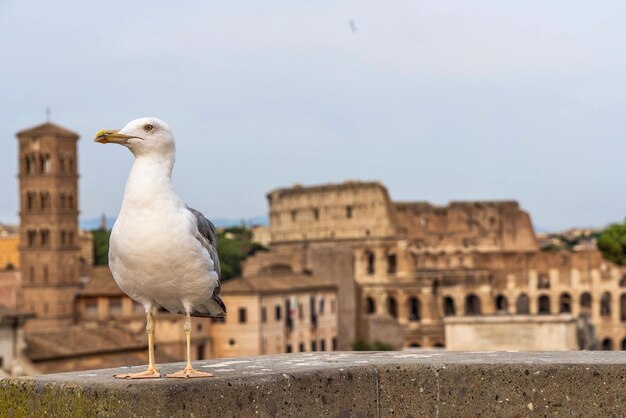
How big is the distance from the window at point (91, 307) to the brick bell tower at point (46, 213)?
1807 millimetres

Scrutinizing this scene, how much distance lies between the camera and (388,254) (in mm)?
90812

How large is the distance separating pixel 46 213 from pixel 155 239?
226ft

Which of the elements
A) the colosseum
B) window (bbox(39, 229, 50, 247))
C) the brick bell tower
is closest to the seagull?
the colosseum

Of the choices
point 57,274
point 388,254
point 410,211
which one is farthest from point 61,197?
point 410,211

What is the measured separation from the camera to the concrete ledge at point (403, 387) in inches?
230

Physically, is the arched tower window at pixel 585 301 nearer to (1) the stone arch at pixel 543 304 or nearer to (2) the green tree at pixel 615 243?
(1) the stone arch at pixel 543 304

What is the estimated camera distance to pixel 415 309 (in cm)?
8750

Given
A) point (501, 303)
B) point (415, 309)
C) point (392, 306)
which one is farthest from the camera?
point (415, 309)

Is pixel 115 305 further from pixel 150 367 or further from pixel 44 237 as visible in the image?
pixel 150 367

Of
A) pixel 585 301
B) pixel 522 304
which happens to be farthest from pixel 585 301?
pixel 522 304

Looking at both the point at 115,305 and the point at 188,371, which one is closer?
the point at 188,371

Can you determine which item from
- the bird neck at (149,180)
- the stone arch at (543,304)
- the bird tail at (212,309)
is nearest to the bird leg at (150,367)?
the bird tail at (212,309)

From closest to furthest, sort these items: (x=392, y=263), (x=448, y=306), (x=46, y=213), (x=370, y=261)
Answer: (x=46, y=213), (x=448, y=306), (x=392, y=263), (x=370, y=261)

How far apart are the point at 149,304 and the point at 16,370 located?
39.4 m
